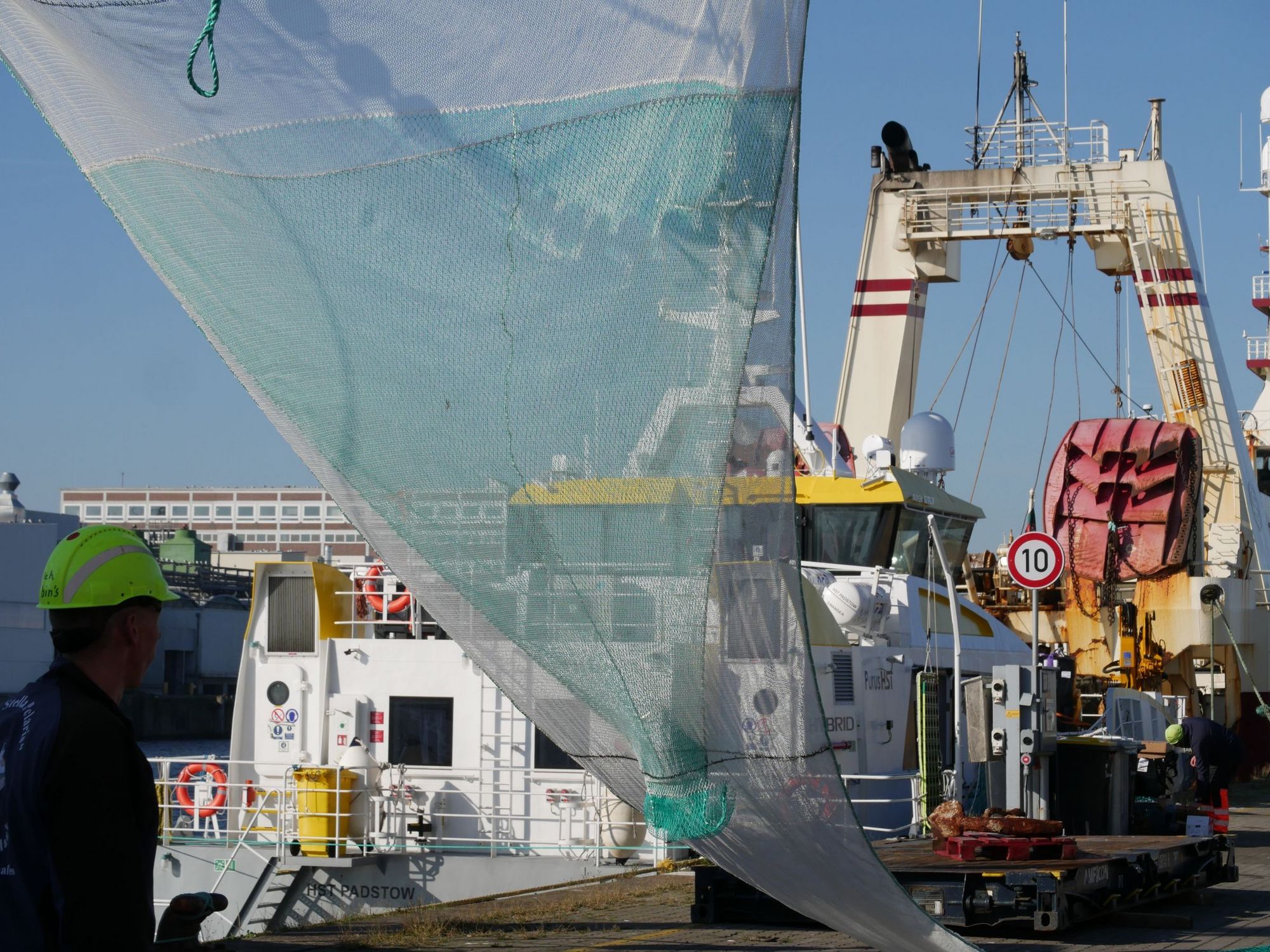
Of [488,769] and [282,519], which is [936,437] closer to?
[488,769]

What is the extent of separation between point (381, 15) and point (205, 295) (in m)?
0.95

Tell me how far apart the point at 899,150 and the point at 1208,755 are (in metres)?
17.9

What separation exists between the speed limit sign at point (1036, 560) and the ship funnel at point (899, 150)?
19.0 metres

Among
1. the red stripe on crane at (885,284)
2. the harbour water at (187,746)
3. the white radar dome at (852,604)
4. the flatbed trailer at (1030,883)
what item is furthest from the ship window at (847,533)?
the harbour water at (187,746)

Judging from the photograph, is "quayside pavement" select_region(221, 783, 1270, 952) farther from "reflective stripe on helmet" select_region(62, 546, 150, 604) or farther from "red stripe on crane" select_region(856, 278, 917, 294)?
"red stripe on crane" select_region(856, 278, 917, 294)

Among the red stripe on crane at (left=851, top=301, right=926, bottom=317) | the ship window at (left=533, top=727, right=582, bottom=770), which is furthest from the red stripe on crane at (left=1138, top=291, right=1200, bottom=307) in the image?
the ship window at (left=533, top=727, right=582, bottom=770)

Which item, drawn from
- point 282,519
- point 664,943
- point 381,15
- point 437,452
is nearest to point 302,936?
point 664,943

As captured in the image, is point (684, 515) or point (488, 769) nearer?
point (684, 515)

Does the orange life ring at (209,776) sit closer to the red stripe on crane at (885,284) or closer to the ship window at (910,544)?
the ship window at (910,544)

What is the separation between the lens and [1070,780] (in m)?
13.2

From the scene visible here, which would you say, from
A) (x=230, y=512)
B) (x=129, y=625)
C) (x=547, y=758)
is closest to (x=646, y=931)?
(x=547, y=758)

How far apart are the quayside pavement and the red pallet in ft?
1.47

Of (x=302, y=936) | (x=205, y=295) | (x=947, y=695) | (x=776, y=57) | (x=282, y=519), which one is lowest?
(x=302, y=936)

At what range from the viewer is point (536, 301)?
4488mm
